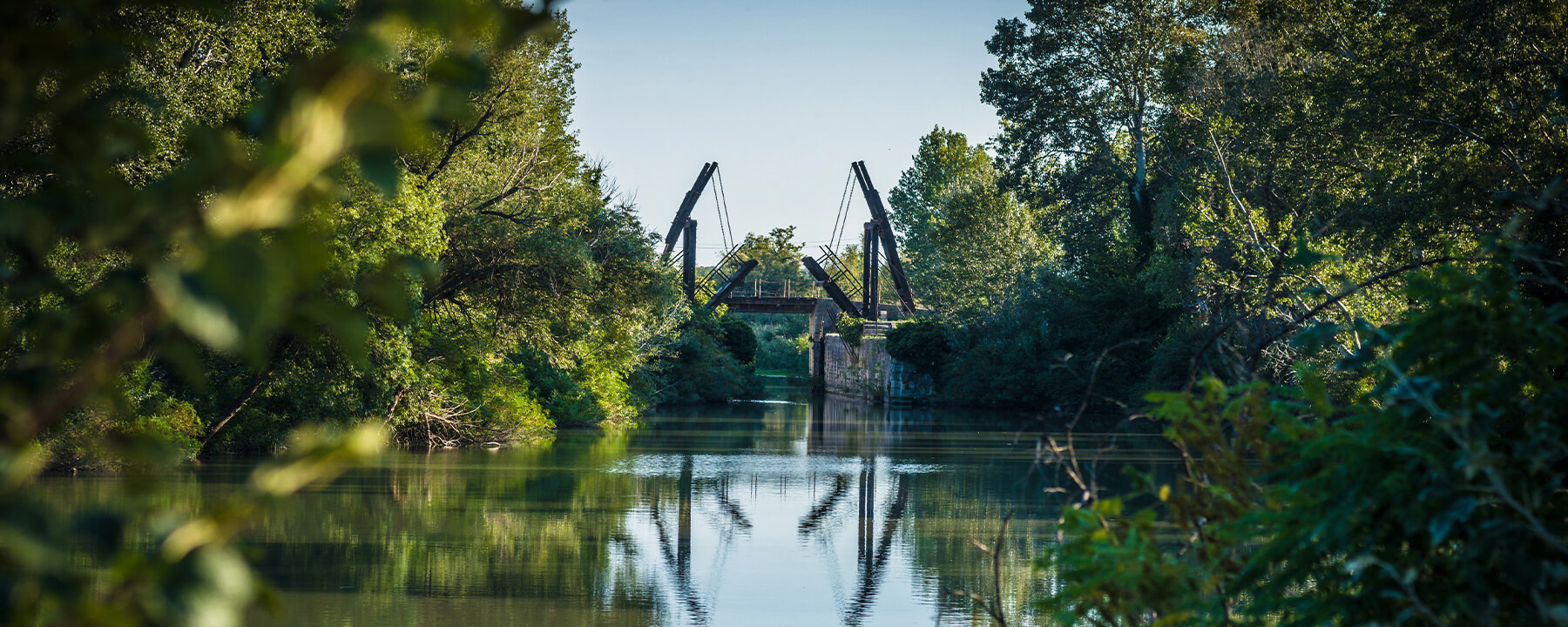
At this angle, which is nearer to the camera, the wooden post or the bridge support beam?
the wooden post

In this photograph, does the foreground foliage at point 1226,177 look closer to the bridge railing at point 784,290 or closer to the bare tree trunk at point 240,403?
the bridge railing at point 784,290

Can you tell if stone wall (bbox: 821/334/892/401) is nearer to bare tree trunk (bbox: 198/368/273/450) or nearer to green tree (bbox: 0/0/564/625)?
bare tree trunk (bbox: 198/368/273/450)

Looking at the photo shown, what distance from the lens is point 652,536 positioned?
11617mm

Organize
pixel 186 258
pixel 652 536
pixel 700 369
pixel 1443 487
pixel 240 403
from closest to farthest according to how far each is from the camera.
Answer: pixel 186 258
pixel 1443 487
pixel 652 536
pixel 240 403
pixel 700 369

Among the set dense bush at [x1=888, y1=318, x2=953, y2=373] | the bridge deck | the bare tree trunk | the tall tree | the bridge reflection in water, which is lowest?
the bridge reflection in water

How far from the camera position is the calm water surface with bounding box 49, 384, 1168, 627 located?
853 centimetres

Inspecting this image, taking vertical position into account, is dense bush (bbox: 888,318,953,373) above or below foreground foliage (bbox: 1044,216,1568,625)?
above

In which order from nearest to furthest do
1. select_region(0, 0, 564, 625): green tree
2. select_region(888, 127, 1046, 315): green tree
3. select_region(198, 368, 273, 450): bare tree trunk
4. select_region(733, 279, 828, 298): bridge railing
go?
select_region(0, 0, 564, 625): green tree < select_region(198, 368, 273, 450): bare tree trunk < select_region(888, 127, 1046, 315): green tree < select_region(733, 279, 828, 298): bridge railing

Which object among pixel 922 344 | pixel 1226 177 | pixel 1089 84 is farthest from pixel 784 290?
pixel 1226 177

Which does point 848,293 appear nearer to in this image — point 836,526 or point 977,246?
point 977,246

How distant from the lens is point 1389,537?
2020 mm

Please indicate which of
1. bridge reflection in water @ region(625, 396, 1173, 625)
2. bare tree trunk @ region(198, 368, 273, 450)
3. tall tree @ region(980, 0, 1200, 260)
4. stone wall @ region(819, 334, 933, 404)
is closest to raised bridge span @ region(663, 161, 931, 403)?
stone wall @ region(819, 334, 933, 404)

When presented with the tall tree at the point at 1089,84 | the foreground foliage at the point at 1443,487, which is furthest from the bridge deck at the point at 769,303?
the foreground foliage at the point at 1443,487

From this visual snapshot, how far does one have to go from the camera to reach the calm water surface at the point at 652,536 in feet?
28.0
